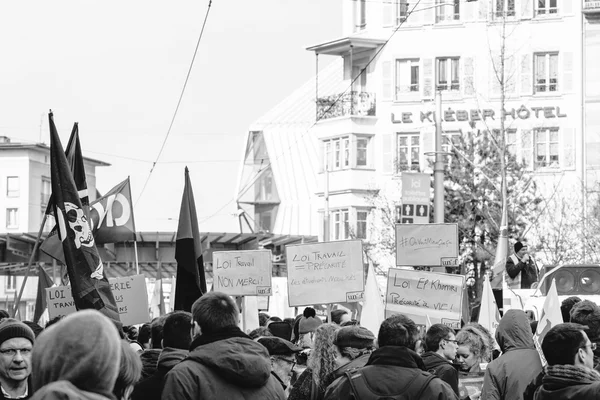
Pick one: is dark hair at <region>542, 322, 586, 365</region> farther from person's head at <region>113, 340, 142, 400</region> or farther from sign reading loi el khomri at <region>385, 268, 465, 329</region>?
sign reading loi el khomri at <region>385, 268, 465, 329</region>

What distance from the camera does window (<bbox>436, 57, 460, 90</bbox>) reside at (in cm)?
5249

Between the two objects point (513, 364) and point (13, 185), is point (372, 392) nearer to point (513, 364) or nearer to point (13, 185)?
point (513, 364)

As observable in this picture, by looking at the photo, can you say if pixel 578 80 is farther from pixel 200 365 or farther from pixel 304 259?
pixel 200 365

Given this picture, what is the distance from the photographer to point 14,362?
6711 millimetres

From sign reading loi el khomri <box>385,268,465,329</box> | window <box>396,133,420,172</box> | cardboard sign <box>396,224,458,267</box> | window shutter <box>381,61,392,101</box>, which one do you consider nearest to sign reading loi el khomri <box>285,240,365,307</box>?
sign reading loi el khomri <box>385,268,465,329</box>

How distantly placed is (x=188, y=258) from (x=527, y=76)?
41.0 m

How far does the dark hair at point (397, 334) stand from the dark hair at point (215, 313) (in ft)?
2.64

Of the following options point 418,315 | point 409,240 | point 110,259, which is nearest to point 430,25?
point 110,259

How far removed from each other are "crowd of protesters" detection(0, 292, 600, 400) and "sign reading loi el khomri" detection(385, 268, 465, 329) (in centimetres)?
331

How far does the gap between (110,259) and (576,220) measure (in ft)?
52.2

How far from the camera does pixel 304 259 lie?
1392 centimetres

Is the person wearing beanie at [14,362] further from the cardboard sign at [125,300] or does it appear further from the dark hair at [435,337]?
the cardboard sign at [125,300]

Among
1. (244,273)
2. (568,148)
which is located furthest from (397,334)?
(568,148)

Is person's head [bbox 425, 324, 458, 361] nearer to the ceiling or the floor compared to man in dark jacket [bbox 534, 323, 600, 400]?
nearer to the floor
